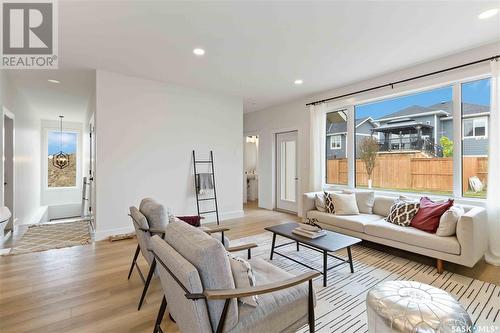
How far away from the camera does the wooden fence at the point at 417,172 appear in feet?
11.2

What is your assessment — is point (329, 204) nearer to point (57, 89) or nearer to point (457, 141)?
point (457, 141)

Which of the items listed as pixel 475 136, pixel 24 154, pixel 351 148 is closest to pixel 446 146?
pixel 475 136

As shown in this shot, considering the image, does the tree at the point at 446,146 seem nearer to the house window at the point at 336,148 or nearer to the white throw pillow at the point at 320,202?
the house window at the point at 336,148

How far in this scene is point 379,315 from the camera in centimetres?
135

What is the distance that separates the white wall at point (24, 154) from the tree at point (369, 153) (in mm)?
6110

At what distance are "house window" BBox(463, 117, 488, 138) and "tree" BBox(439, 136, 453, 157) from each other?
21 centimetres

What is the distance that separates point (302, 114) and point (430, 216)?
340 cm

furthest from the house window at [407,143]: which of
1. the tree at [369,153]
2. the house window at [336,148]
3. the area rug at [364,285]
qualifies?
the area rug at [364,285]

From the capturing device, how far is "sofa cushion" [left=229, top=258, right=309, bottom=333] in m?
1.34

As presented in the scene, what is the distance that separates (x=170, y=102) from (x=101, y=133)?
53.8 inches

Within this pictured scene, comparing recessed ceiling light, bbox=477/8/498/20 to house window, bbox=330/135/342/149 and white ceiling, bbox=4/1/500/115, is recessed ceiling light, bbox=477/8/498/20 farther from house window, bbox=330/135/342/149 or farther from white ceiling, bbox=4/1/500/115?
house window, bbox=330/135/342/149

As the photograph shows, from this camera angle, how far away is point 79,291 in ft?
7.79

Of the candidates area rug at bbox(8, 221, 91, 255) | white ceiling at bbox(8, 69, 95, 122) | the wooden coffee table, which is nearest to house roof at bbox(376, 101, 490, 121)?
the wooden coffee table

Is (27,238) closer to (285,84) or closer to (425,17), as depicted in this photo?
(285,84)
